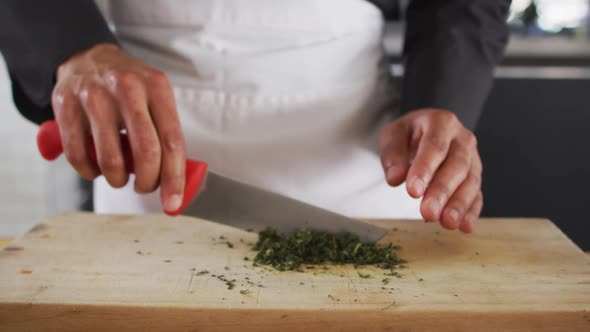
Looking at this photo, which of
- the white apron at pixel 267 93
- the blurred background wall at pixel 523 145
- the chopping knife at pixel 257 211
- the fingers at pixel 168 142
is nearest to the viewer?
the fingers at pixel 168 142

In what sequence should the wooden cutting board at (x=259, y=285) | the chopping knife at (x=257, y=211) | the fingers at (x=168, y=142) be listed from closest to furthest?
the wooden cutting board at (x=259, y=285)
the fingers at (x=168, y=142)
the chopping knife at (x=257, y=211)

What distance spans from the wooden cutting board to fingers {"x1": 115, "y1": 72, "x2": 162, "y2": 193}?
14 cm

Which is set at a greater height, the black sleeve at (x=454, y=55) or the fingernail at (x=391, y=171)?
the black sleeve at (x=454, y=55)

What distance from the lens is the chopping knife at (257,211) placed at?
A: 3.19 ft

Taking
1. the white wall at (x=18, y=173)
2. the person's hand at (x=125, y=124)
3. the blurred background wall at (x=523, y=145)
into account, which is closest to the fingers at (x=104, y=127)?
the person's hand at (x=125, y=124)

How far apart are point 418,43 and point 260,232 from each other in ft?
1.90

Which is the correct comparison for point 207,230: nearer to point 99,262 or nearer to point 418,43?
point 99,262

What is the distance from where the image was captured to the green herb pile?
3.01 feet

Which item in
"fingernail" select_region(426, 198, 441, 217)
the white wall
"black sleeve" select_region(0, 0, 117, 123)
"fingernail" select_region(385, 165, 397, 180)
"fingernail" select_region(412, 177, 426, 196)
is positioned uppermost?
"black sleeve" select_region(0, 0, 117, 123)

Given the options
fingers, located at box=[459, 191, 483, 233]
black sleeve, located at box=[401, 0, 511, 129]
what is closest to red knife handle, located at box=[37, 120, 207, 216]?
fingers, located at box=[459, 191, 483, 233]

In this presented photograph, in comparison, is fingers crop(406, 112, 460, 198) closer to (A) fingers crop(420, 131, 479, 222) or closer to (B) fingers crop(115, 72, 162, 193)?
(A) fingers crop(420, 131, 479, 222)

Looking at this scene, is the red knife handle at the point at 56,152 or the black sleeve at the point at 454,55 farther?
the black sleeve at the point at 454,55

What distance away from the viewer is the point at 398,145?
1055 millimetres

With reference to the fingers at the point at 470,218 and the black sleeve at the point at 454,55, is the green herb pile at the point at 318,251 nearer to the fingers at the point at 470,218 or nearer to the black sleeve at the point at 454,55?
the fingers at the point at 470,218
